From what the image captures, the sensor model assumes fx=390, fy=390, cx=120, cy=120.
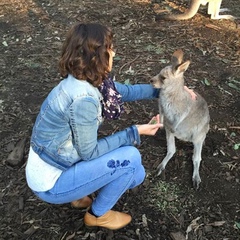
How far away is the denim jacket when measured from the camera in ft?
6.52

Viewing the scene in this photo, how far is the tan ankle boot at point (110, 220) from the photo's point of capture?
2459 millimetres

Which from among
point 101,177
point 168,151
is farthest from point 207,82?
point 101,177

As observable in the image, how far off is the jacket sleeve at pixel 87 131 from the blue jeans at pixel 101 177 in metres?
0.05

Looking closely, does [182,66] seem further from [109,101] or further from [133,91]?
[109,101]

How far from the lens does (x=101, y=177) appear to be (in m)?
2.21

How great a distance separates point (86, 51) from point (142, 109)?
1.78 meters

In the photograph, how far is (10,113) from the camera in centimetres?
362

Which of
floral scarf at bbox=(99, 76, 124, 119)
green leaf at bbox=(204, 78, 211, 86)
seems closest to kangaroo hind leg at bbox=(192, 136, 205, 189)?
floral scarf at bbox=(99, 76, 124, 119)

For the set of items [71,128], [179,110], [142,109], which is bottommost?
[142,109]

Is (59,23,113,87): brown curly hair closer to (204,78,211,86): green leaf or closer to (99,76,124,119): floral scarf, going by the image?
(99,76,124,119): floral scarf

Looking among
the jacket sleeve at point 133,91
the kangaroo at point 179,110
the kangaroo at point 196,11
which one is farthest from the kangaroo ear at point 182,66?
the kangaroo at point 196,11

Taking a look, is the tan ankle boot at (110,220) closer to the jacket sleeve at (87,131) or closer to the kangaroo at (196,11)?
the jacket sleeve at (87,131)

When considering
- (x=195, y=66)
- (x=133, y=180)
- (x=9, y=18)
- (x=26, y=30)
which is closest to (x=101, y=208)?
(x=133, y=180)

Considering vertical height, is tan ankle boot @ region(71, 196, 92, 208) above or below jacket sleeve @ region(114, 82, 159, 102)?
below
